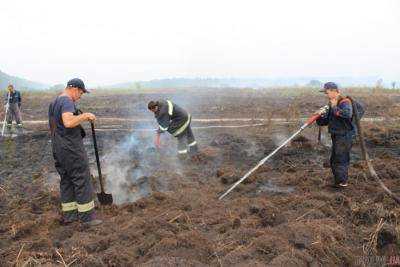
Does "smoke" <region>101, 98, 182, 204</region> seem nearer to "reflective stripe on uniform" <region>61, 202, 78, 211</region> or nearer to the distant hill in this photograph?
"reflective stripe on uniform" <region>61, 202, 78, 211</region>

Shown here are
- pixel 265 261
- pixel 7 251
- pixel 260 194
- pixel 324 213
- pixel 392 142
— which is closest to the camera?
pixel 265 261

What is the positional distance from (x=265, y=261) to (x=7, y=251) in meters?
2.89

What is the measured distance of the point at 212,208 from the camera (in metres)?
5.94

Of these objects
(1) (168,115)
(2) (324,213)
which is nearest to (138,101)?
(1) (168,115)

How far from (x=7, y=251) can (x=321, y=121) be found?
4.96 meters

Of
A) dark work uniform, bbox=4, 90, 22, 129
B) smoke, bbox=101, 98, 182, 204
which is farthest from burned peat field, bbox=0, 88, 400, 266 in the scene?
dark work uniform, bbox=4, 90, 22, 129

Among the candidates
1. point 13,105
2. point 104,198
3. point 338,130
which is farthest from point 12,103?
point 338,130

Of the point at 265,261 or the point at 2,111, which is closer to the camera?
the point at 265,261

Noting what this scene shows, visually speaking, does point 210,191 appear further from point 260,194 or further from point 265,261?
point 265,261

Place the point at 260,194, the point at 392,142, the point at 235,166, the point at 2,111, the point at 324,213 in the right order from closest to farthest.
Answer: the point at 324,213 → the point at 260,194 → the point at 235,166 → the point at 392,142 → the point at 2,111

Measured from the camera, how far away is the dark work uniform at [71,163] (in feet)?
18.0

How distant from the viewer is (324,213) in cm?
565

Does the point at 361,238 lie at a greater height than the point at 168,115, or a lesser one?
lesser

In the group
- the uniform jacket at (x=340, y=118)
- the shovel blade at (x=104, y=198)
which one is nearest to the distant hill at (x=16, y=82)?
the shovel blade at (x=104, y=198)
